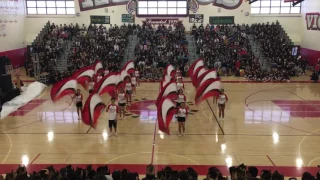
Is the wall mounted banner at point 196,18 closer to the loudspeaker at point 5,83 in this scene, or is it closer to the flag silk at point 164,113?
the loudspeaker at point 5,83

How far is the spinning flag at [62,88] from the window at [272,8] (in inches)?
1093

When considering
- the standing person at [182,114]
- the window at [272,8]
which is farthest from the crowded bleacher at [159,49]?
the standing person at [182,114]

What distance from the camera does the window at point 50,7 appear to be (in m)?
36.4

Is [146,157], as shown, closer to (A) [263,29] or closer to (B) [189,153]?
(B) [189,153]

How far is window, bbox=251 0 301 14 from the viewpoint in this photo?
3609cm

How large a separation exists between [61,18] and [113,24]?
6.04 metres

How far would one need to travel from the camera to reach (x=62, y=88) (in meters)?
14.5

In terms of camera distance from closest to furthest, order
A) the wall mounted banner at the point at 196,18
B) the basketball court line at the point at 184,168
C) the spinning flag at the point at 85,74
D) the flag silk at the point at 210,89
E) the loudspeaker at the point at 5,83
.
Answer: the basketball court line at the point at 184,168 → the flag silk at the point at 210,89 → the spinning flag at the point at 85,74 → the loudspeaker at the point at 5,83 → the wall mounted banner at the point at 196,18

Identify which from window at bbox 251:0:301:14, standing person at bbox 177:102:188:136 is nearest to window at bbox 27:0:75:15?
window at bbox 251:0:301:14

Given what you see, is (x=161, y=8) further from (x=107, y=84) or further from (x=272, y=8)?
(x=107, y=84)

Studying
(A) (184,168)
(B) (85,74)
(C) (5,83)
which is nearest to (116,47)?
(C) (5,83)

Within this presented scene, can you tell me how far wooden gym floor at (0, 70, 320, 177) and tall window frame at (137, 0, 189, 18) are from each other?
19728 mm

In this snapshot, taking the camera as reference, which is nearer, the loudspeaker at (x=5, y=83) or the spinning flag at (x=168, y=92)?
the spinning flag at (x=168, y=92)

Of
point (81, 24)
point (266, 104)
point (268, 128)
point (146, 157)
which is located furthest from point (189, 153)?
point (81, 24)
